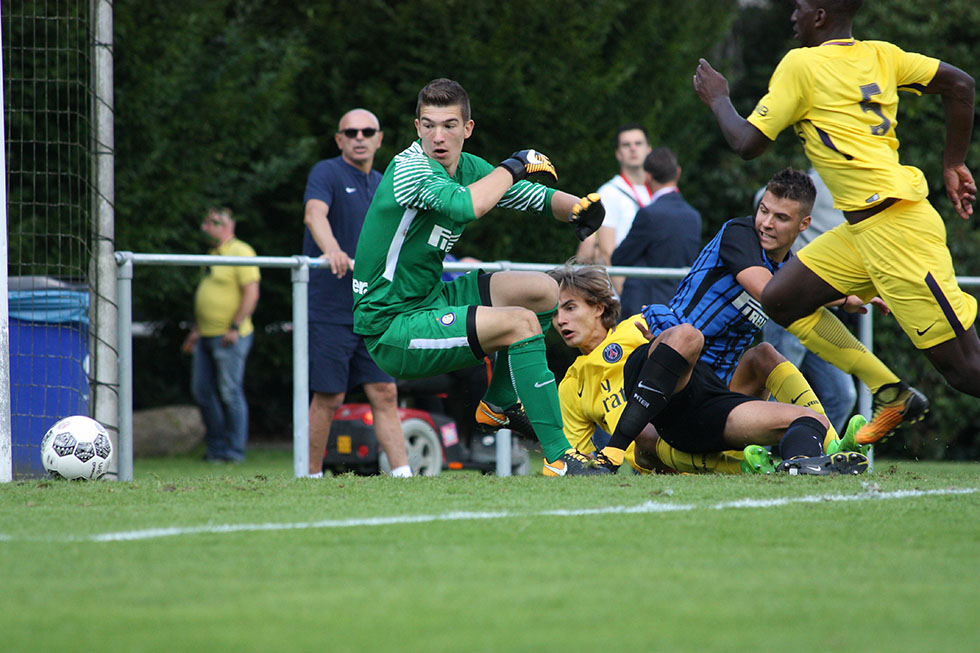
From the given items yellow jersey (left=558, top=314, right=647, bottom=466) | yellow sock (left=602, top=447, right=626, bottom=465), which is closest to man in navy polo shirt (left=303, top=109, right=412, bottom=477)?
yellow jersey (left=558, top=314, right=647, bottom=466)

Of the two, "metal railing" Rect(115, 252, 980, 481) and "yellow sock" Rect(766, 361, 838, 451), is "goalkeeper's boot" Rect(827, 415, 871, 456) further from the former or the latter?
"metal railing" Rect(115, 252, 980, 481)

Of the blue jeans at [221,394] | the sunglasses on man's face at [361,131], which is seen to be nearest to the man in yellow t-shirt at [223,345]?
the blue jeans at [221,394]

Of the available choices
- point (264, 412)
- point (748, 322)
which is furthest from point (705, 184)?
point (748, 322)

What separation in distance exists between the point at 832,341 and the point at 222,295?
651 cm

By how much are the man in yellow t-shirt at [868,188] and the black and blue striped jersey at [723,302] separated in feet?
1.25

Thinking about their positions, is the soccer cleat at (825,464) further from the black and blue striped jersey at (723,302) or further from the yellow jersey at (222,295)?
the yellow jersey at (222,295)

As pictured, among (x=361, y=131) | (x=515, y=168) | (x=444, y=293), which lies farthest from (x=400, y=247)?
(x=361, y=131)

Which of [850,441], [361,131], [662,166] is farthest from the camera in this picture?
[662,166]

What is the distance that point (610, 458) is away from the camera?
206 inches

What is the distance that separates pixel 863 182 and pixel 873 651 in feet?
9.69

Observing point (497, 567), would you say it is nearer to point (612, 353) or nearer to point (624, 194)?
point (612, 353)

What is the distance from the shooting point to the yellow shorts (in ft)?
15.7

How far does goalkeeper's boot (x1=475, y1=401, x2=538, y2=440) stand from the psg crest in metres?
0.53

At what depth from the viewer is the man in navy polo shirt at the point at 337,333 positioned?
281 inches
